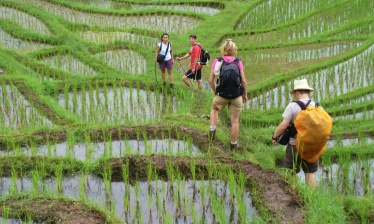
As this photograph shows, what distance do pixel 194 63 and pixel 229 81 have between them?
2445 mm

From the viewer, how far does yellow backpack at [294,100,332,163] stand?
507 centimetres

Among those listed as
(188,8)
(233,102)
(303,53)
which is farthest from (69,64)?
(233,102)

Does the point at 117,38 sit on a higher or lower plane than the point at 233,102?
higher

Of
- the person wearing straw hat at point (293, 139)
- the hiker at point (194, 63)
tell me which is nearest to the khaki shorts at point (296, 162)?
the person wearing straw hat at point (293, 139)

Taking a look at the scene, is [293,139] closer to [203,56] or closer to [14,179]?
[14,179]

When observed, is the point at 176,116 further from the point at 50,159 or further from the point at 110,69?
the point at 110,69

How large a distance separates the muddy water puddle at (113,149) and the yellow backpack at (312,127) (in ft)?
4.73

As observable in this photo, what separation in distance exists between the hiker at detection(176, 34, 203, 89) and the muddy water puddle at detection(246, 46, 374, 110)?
86 cm

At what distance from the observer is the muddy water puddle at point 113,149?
Result: 624 centimetres

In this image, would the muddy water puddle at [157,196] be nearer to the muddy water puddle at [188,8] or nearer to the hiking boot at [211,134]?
the hiking boot at [211,134]

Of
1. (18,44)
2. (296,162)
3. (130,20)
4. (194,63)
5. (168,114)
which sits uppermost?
(130,20)

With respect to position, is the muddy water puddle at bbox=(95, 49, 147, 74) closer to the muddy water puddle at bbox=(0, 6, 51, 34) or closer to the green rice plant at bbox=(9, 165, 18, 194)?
the muddy water puddle at bbox=(0, 6, 51, 34)

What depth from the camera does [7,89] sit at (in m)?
8.62

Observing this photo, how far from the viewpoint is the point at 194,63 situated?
8.34m
